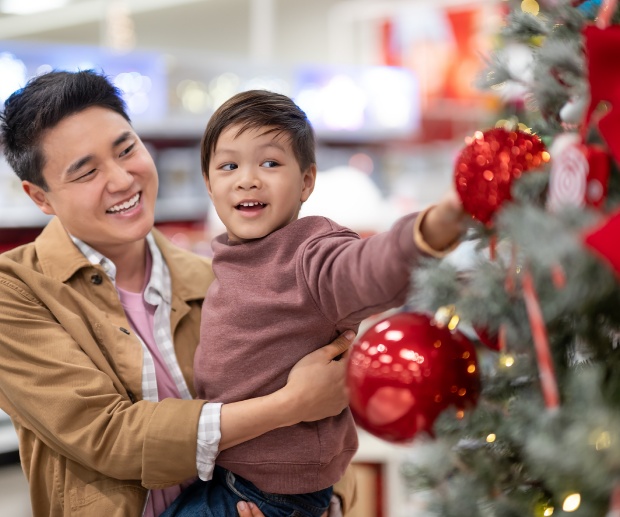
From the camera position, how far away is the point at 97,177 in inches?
62.5

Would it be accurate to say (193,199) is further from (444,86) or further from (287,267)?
(287,267)

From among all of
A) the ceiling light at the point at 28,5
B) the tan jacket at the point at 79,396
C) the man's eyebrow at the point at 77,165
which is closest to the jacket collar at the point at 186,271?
the tan jacket at the point at 79,396

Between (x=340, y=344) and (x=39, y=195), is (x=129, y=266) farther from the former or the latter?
(x=340, y=344)

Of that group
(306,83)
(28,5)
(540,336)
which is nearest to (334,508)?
(540,336)

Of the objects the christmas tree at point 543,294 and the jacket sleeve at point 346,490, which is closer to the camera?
the christmas tree at point 543,294

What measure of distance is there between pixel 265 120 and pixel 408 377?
2.07ft

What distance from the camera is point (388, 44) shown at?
702 centimetres

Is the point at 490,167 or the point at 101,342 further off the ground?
the point at 490,167

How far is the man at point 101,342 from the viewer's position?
1.39m

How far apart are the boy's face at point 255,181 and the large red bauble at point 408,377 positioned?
1.48 feet

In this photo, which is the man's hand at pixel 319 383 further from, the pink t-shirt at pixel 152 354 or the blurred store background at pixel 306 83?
the blurred store background at pixel 306 83

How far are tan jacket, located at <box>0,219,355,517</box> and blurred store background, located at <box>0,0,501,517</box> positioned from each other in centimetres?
133

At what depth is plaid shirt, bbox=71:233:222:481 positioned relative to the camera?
139cm

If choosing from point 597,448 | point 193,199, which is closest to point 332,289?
point 597,448
